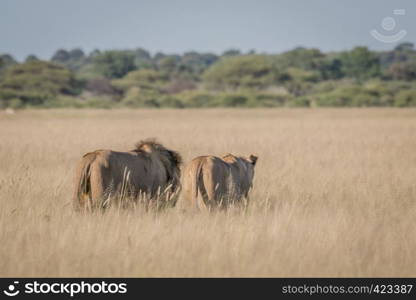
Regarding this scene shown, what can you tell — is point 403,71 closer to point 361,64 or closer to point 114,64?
point 361,64

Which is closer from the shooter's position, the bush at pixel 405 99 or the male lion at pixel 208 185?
the male lion at pixel 208 185

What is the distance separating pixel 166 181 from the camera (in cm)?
693

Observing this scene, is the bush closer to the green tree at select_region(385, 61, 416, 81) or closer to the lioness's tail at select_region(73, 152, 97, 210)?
the green tree at select_region(385, 61, 416, 81)

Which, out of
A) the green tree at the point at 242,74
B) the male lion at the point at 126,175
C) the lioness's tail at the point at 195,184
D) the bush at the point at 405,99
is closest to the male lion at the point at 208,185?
the lioness's tail at the point at 195,184

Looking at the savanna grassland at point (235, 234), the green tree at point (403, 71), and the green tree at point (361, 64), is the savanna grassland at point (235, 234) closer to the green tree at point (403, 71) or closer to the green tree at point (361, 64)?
the green tree at point (403, 71)

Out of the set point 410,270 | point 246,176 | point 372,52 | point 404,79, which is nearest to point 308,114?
point 246,176

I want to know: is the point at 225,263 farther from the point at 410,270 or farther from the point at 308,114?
the point at 308,114

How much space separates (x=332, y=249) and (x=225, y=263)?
0.85 metres

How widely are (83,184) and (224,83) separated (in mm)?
63194

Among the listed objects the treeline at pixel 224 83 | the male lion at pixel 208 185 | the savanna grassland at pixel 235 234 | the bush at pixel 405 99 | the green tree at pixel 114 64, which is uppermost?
the green tree at pixel 114 64

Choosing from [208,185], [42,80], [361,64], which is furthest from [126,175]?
[361,64]

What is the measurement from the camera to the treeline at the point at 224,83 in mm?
46562

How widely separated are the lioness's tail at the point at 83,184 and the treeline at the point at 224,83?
36.7 meters

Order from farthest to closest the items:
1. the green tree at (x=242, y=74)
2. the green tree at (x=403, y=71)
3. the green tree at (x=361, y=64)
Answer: the green tree at (x=361, y=64), the green tree at (x=403, y=71), the green tree at (x=242, y=74)
